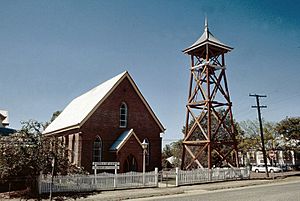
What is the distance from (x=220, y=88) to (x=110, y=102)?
12.3 metres

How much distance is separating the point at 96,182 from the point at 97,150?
7.49 meters

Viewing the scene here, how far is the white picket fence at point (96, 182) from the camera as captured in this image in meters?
19.5

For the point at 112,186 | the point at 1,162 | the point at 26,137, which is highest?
the point at 26,137

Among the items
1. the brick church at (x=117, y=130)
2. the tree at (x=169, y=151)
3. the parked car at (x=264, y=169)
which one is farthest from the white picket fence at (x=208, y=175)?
the tree at (x=169, y=151)

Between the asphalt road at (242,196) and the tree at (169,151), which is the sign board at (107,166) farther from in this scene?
the tree at (169,151)

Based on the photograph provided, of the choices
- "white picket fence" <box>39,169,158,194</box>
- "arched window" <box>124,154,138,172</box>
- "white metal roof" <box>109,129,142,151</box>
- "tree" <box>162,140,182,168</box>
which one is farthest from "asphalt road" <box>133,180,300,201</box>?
"tree" <box>162,140,182,168</box>

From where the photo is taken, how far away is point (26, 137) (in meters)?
19.3

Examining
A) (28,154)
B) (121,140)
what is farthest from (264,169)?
(28,154)

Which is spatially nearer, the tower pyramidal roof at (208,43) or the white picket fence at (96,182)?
the white picket fence at (96,182)

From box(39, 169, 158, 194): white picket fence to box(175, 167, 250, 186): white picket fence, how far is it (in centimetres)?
295

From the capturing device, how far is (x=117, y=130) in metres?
29.7

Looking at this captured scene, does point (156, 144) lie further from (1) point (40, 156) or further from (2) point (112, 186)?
(1) point (40, 156)

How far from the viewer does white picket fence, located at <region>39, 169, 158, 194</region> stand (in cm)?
1947

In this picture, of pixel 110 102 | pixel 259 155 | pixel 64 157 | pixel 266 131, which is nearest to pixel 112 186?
pixel 64 157
